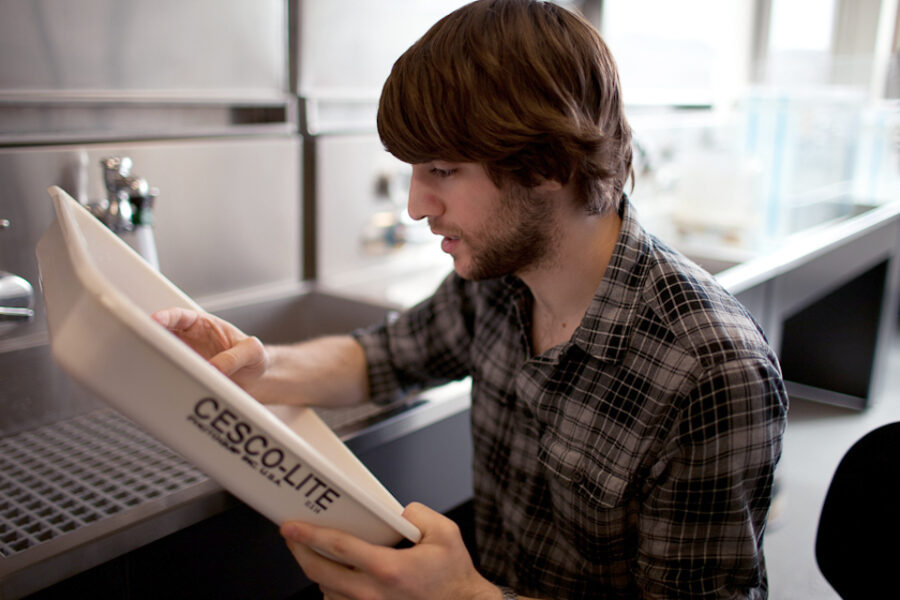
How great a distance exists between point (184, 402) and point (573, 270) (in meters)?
0.59

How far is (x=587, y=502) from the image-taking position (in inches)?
39.2

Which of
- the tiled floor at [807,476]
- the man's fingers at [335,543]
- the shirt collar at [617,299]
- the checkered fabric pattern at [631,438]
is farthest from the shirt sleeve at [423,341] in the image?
the tiled floor at [807,476]

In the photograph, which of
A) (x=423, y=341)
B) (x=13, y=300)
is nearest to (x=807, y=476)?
(x=423, y=341)

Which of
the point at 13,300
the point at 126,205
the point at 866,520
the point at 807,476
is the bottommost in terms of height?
the point at 807,476

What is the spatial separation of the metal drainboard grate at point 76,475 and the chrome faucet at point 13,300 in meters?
0.21

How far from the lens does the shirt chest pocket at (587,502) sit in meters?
0.97

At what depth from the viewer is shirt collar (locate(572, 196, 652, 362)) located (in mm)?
980

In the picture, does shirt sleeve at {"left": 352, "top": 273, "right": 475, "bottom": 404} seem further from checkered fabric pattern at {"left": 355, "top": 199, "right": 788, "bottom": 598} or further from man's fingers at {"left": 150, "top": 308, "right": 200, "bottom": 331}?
man's fingers at {"left": 150, "top": 308, "right": 200, "bottom": 331}

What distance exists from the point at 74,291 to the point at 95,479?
556 mm

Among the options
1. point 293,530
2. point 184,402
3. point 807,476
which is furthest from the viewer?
point 807,476

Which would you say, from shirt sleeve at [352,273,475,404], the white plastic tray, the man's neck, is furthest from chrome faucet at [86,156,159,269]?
the man's neck

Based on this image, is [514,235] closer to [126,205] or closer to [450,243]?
[450,243]

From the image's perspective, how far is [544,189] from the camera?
0.99 metres

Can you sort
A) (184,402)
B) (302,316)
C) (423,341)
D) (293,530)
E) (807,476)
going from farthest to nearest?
(807,476) → (302,316) → (423,341) → (293,530) → (184,402)
